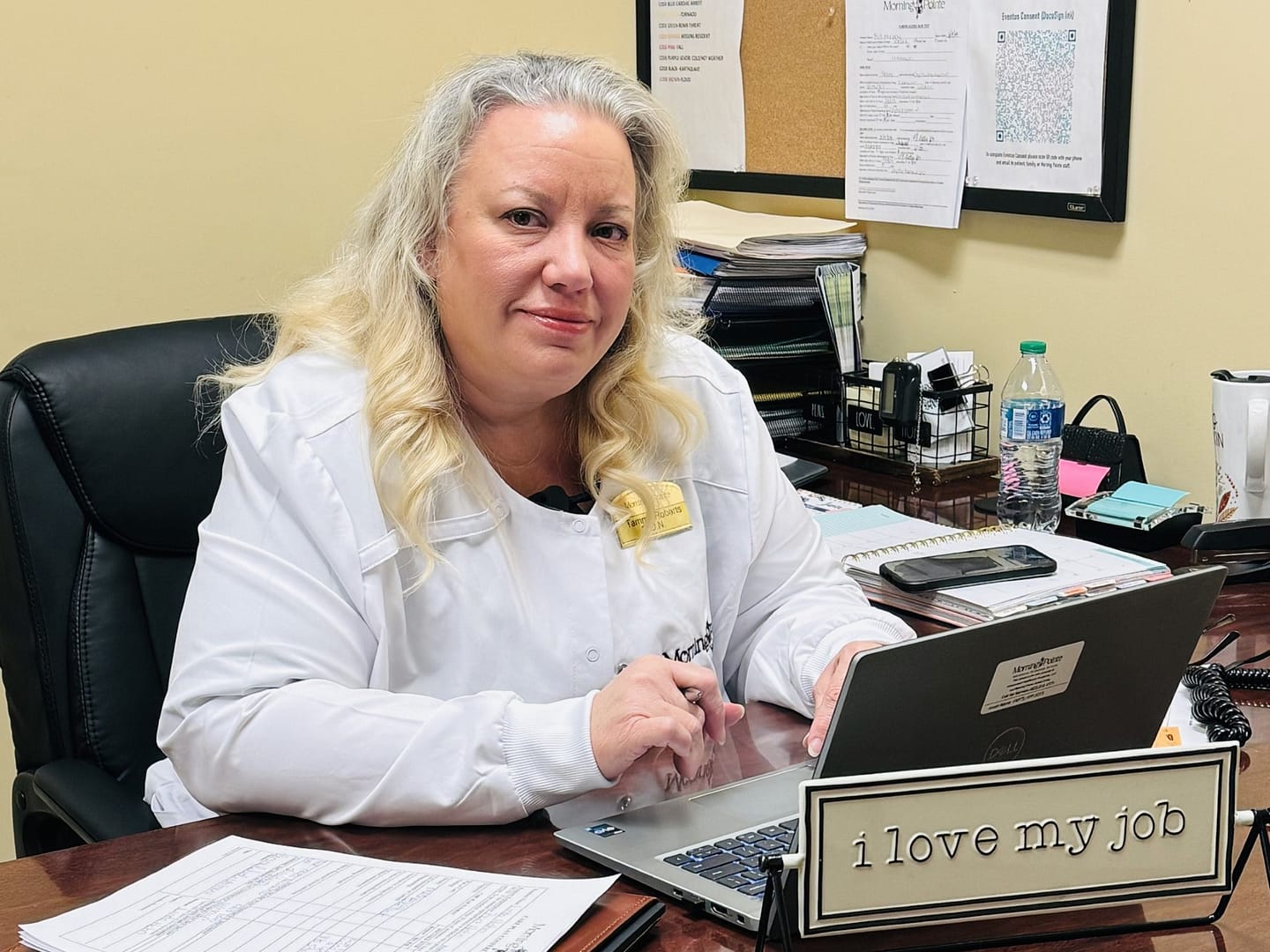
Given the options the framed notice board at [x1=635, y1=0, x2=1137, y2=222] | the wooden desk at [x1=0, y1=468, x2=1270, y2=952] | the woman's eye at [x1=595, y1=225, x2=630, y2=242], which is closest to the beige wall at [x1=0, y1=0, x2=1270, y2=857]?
the framed notice board at [x1=635, y1=0, x2=1137, y2=222]

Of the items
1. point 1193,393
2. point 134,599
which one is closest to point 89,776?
point 134,599

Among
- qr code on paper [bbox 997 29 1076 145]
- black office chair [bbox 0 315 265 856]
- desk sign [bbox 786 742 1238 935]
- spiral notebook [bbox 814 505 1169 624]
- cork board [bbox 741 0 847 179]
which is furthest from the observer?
cork board [bbox 741 0 847 179]

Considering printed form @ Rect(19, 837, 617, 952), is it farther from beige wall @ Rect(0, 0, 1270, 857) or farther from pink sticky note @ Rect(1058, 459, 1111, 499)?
beige wall @ Rect(0, 0, 1270, 857)

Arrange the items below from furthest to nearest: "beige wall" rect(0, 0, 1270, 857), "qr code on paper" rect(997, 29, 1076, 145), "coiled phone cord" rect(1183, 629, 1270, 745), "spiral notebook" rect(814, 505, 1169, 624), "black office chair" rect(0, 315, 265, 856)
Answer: "qr code on paper" rect(997, 29, 1076, 145) < "beige wall" rect(0, 0, 1270, 857) < "spiral notebook" rect(814, 505, 1169, 624) < "black office chair" rect(0, 315, 265, 856) < "coiled phone cord" rect(1183, 629, 1270, 745)

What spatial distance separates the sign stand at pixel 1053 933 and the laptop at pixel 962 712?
0.13 feet

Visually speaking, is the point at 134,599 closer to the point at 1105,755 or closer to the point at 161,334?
the point at 161,334

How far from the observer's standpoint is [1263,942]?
0.90 meters

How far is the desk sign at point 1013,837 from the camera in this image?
847 millimetres

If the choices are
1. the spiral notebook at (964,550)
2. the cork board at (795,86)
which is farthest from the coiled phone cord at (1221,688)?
the cork board at (795,86)

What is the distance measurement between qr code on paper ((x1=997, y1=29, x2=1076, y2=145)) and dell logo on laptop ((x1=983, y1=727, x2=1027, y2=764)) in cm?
124

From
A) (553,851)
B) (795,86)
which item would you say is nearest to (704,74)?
(795,86)

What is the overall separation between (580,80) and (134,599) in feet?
2.34

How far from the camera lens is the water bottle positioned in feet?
6.15

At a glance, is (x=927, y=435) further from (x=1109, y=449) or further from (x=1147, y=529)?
(x=1147, y=529)
